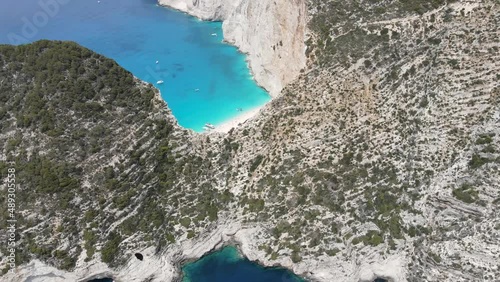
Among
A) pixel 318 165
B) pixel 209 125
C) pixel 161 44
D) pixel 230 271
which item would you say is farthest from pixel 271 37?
pixel 230 271

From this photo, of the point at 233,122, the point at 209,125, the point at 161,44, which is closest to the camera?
the point at 209,125

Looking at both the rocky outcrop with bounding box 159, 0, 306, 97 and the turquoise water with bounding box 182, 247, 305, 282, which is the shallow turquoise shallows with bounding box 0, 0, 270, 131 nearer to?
the rocky outcrop with bounding box 159, 0, 306, 97

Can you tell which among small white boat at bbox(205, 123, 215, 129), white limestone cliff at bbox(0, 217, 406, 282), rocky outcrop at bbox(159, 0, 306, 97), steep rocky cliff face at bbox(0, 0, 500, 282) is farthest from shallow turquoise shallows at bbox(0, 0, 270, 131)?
white limestone cliff at bbox(0, 217, 406, 282)

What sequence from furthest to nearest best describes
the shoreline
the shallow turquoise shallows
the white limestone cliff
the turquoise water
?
the shallow turquoise shallows → the shoreline → the turquoise water → the white limestone cliff

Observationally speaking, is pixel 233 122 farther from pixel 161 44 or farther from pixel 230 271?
pixel 161 44

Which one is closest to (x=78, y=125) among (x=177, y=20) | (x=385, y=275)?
(x=385, y=275)

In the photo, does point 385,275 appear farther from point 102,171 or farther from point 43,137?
point 43,137
